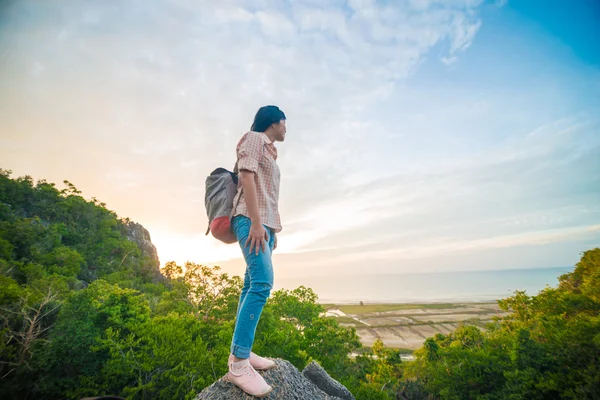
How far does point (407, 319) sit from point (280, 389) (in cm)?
Answer: 4209

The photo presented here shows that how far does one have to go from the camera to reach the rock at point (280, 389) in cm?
222

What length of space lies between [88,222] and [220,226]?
41.0 metres

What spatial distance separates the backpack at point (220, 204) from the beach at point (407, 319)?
23.9 meters

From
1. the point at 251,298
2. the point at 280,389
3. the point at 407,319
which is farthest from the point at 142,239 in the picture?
the point at 251,298

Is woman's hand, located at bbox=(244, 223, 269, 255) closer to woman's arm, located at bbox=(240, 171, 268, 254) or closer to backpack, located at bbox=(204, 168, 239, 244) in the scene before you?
woman's arm, located at bbox=(240, 171, 268, 254)

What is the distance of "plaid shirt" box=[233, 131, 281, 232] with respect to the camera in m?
2.12

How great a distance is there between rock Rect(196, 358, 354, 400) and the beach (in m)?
22.4

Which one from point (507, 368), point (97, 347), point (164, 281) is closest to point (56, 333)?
point (97, 347)

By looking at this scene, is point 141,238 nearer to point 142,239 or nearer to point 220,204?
point 142,239

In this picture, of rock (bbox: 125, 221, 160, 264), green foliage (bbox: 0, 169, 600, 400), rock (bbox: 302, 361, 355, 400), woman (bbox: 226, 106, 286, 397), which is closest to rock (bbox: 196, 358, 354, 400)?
rock (bbox: 302, 361, 355, 400)

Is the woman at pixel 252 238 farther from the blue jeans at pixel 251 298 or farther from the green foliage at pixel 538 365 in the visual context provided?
the green foliage at pixel 538 365

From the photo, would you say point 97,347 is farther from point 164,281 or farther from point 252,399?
point 164,281

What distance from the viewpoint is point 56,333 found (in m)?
6.04

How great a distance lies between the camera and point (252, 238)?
2.00 meters
